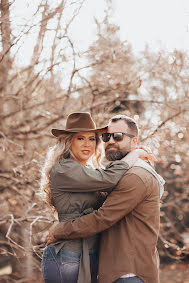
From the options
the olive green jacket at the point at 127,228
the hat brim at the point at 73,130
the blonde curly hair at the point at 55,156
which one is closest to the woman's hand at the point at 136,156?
the olive green jacket at the point at 127,228

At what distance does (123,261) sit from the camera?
2.62 metres

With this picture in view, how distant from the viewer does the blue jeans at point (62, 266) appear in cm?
270

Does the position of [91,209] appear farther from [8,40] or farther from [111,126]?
[8,40]

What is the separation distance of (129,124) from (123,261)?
111cm

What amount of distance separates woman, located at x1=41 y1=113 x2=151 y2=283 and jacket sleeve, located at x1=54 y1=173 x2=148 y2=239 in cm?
8

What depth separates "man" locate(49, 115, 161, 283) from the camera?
2.63m

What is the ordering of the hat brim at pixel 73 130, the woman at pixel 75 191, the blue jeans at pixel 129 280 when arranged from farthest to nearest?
the hat brim at pixel 73 130, the woman at pixel 75 191, the blue jeans at pixel 129 280

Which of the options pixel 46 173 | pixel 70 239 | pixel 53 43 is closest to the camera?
pixel 70 239

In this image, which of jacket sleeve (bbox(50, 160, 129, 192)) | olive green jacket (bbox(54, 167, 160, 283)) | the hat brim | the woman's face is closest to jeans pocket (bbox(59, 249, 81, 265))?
olive green jacket (bbox(54, 167, 160, 283))

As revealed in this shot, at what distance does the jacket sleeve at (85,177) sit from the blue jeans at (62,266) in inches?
19.2

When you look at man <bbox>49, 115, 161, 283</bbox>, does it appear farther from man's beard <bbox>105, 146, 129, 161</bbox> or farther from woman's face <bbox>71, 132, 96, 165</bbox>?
woman's face <bbox>71, 132, 96, 165</bbox>

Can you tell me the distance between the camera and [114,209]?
8.70 feet

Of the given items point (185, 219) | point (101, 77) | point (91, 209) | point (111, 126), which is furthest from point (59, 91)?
point (185, 219)

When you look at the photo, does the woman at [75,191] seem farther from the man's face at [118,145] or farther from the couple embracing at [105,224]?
the man's face at [118,145]
